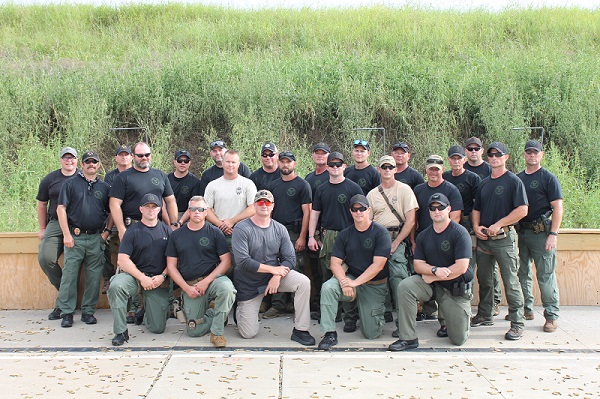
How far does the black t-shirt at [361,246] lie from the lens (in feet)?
21.0

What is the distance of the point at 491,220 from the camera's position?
21.7ft

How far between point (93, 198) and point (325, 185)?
8.64ft

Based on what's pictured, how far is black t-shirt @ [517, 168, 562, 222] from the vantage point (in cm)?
658

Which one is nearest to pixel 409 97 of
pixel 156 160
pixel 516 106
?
pixel 516 106

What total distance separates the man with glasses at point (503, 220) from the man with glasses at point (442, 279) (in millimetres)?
585

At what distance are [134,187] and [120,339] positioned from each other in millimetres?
1705

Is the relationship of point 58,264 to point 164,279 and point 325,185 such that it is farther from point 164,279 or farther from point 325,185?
point 325,185

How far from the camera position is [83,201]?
7.00m

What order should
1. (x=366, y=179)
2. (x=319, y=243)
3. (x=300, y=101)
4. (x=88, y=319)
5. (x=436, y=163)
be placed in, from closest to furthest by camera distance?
(x=436, y=163) < (x=88, y=319) < (x=319, y=243) < (x=366, y=179) < (x=300, y=101)

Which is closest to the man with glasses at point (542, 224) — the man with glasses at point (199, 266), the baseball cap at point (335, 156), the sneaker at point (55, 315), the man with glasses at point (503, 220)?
the man with glasses at point (503, 220)

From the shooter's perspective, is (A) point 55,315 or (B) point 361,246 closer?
(B) point 361,246

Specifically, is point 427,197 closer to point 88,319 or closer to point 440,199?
point 440,199

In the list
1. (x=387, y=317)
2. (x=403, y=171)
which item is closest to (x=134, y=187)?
(x=403, y=171)

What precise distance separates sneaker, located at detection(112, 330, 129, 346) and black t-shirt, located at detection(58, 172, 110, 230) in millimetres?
1422
